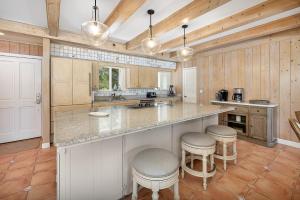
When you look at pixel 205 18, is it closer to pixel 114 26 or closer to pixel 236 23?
pixel 236 23

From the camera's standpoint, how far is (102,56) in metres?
4.66

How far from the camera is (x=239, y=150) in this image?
127 inches

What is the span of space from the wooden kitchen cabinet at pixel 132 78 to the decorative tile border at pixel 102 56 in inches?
11.4

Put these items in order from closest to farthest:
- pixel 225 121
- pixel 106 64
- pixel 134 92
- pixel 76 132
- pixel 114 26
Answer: pixel 76 132 → pixel 114 26 → pixel 225 121 → pixel 106 64 → pixel 134 92

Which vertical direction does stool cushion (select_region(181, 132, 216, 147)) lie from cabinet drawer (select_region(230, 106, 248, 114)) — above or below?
below

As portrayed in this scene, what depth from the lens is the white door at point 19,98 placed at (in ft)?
12.2

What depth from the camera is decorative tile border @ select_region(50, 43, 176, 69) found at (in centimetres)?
394

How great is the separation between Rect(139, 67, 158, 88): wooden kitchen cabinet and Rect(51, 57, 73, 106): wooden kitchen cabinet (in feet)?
7.55

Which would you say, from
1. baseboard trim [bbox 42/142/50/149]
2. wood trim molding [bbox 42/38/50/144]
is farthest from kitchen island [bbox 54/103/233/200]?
baseboard trim [bbox 42/142/50/149]

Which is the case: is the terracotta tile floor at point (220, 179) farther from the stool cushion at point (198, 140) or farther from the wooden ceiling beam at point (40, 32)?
the wooden ceiling beam at point (40, 32)

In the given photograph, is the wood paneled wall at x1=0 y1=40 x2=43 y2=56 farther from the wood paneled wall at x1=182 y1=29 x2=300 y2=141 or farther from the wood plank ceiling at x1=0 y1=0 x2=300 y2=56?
the wood paneled wall at x1=182 y1=29 x2=300 y2=141

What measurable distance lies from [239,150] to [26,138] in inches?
205

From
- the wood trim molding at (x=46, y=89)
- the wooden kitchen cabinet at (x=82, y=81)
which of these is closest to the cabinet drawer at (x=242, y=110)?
the wooden kitchen cabinet at (x=82, y=81)

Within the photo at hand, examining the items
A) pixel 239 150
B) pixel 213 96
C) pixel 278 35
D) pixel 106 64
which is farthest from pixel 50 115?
pixel 278 35
